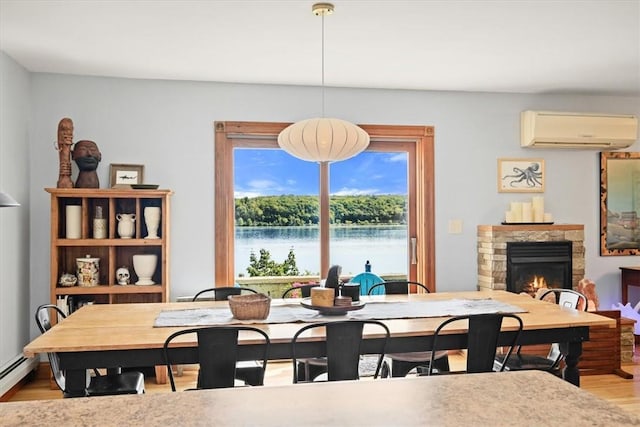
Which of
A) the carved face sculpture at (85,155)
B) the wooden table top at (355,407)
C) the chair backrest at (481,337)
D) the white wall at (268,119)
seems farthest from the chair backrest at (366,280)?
the wooden table top at (355,407)

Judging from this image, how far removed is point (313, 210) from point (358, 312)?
2.25m

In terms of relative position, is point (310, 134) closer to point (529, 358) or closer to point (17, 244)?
point (529, 358)

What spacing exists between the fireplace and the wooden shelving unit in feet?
9.96

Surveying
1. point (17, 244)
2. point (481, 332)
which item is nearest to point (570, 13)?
point (481, 332)

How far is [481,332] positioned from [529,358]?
0.76m

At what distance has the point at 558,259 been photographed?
17.0 ft

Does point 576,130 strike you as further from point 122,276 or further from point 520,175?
point 122,276

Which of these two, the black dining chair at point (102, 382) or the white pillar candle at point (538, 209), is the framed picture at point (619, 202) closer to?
the white pillar candle at point (538, 209)

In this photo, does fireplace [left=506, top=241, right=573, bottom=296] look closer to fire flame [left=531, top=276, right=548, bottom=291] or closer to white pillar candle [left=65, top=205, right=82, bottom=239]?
fire flame [left=531, top=276, right=548, bottom=291]

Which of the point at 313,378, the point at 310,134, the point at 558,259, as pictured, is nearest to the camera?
the point at 313,378

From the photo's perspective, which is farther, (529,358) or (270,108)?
(270,108)

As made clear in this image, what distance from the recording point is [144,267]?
4512mm

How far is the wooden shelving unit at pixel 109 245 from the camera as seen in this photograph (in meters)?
4.33

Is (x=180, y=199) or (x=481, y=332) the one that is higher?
(x=180, y=199)
